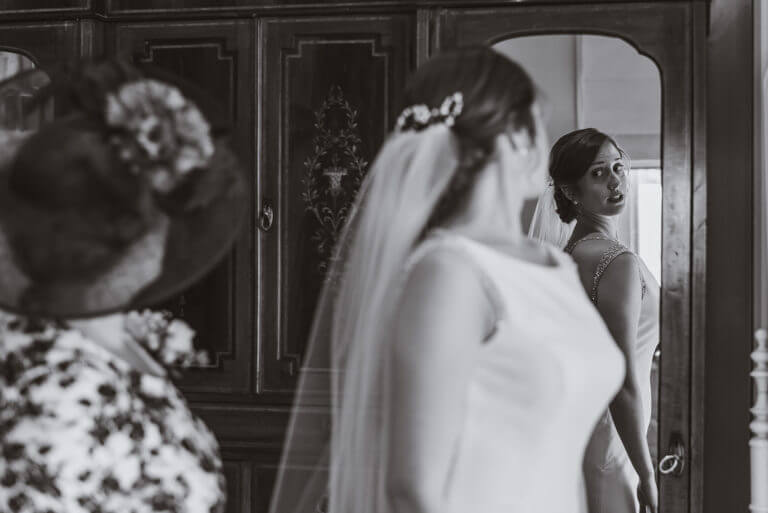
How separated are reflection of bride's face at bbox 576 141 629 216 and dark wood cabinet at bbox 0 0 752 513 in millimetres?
258

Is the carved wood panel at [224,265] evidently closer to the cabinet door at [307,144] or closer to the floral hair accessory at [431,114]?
the cabinet door at [307,144]

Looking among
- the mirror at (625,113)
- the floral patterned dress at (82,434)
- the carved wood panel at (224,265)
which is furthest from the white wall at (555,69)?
the floral patterned dress at (82,434)

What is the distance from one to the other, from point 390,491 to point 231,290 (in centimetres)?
152

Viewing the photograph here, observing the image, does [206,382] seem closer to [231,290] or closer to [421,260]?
[231,290]

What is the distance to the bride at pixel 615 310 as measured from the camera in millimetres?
2600

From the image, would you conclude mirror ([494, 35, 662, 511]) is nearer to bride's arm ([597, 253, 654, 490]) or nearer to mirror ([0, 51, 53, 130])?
bride's arm ([597, 253, 654, 490])

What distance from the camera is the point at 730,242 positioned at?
9.09ft

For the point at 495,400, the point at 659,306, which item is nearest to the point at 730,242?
the point at 659,306

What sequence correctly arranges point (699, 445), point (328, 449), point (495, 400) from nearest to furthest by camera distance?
point (495, 400) < point (328, 449) < point (699, 445)

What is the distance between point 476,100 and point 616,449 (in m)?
1.47

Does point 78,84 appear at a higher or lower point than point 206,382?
higher

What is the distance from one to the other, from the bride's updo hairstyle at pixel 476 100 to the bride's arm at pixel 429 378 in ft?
0.72

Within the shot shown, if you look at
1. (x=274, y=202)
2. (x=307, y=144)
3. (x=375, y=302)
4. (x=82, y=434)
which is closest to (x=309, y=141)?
(x=307, y=144)

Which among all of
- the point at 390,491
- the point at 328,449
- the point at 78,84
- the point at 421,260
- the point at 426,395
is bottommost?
the point at 328,449
